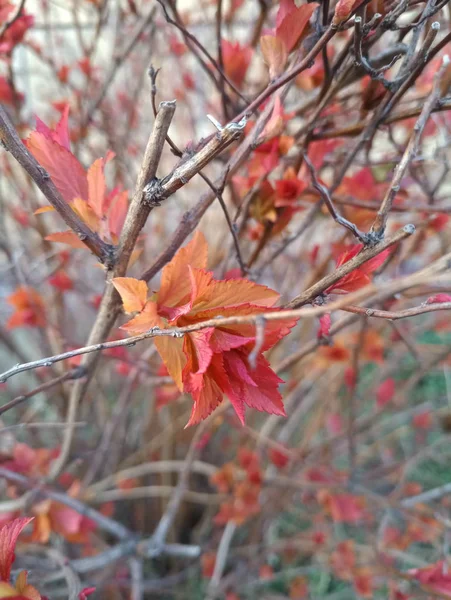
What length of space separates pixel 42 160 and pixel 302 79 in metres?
0.45

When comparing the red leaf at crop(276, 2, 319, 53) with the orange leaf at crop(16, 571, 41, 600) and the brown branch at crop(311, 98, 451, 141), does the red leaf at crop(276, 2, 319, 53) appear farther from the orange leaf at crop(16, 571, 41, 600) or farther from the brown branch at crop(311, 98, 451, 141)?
the orange leaf at crop(16, 571, 41, 600)

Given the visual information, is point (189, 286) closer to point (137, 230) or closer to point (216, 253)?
point (137, 230)

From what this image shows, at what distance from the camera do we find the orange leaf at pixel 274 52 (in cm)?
47

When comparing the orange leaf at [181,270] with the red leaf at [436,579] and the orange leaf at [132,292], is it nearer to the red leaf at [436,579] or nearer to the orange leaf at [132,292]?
the orange leaf at [132,292]

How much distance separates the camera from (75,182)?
44 centimetres

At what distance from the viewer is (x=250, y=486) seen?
109cm

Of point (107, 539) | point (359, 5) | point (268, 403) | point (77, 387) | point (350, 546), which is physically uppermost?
point (359, 5)

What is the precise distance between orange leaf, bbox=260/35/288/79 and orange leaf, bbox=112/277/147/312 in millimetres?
278

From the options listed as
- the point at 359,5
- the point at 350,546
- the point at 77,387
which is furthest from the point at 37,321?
the point at 350,546

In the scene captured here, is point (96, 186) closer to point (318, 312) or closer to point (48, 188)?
point (48, 188)

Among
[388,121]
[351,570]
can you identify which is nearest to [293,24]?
[388,121]

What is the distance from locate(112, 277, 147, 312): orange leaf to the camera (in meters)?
0.36

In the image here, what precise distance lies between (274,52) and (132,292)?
30 cm

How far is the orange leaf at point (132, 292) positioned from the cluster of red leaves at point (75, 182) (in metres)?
0.09
